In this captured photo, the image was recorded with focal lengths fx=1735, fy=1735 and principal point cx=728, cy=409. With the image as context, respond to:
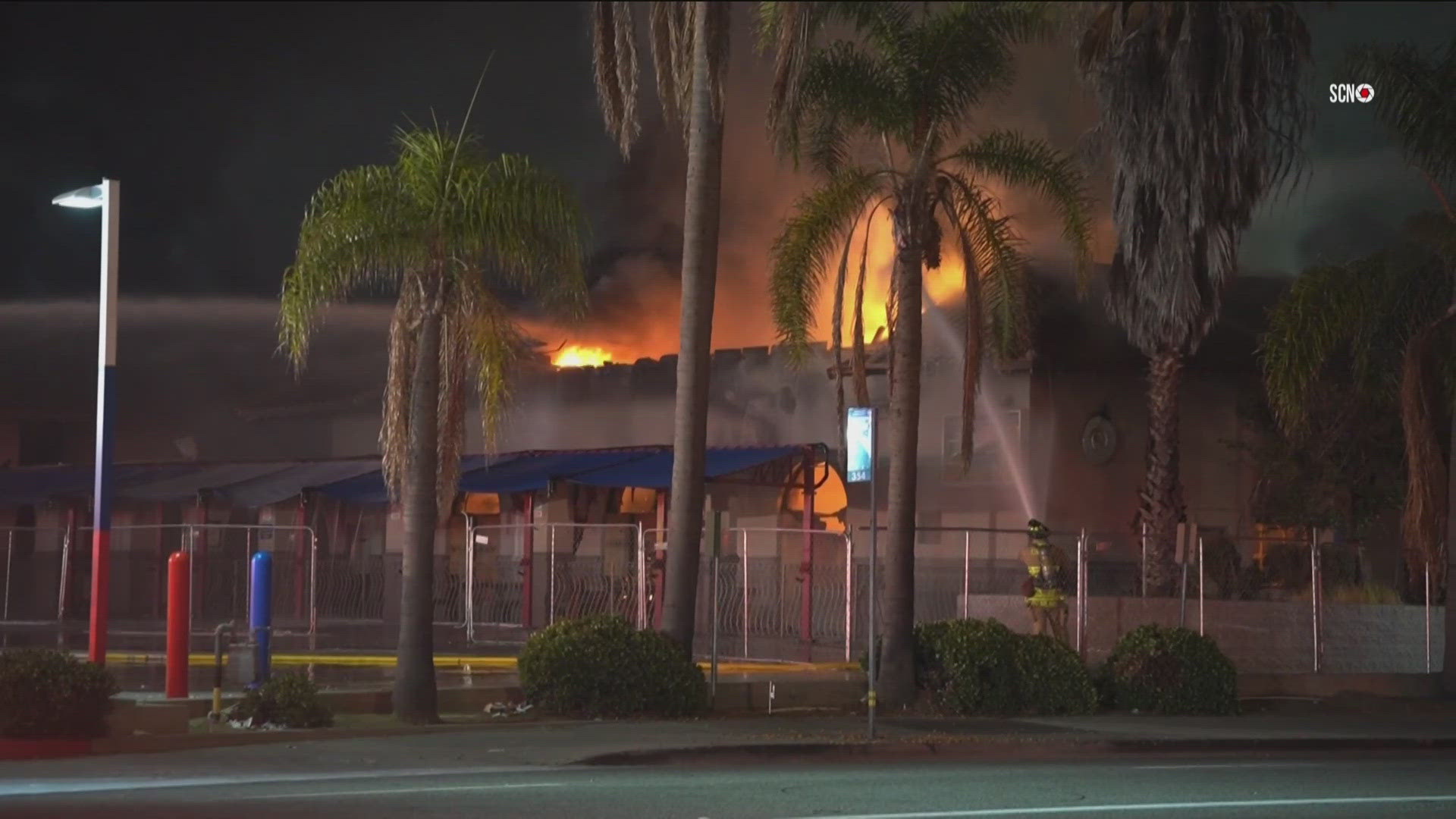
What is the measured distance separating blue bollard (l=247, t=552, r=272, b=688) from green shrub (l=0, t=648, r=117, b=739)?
8.42 ft

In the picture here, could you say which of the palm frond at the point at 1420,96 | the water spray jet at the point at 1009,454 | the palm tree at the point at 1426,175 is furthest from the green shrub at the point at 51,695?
the water spray jet at the point at 1009,454

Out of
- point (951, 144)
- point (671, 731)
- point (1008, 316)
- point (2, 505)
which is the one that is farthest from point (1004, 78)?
point (2, 505)

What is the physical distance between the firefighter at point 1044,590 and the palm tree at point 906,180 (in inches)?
114

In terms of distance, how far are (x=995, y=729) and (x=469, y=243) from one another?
741 centimetres

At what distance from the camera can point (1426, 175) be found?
2322cm

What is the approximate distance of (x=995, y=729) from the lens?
1820cm

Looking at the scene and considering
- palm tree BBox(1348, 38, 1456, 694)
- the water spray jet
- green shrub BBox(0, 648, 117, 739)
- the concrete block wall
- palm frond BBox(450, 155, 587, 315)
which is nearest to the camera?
green shrub BBox(0, 648, 117, 739)

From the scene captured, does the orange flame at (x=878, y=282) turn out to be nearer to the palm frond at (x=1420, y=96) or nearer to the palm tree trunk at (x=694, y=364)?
the palm frond at (x=1420, y=96)

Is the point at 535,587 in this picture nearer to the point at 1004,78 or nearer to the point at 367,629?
the point at 367,629

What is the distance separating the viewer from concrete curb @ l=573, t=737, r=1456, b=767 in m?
15.3

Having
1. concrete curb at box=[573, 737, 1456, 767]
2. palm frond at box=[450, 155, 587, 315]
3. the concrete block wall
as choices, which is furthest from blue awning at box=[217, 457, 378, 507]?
concrete curb at box=[573, 737, 1456, 767]

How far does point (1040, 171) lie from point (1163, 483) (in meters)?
6.66

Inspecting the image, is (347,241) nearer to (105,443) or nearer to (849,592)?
(105,443)

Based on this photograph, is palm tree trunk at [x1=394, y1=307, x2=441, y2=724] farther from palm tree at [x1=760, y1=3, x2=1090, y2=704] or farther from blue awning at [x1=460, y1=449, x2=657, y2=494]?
blue awning at [x1=460, y1=449, x2=657, y2=494]
